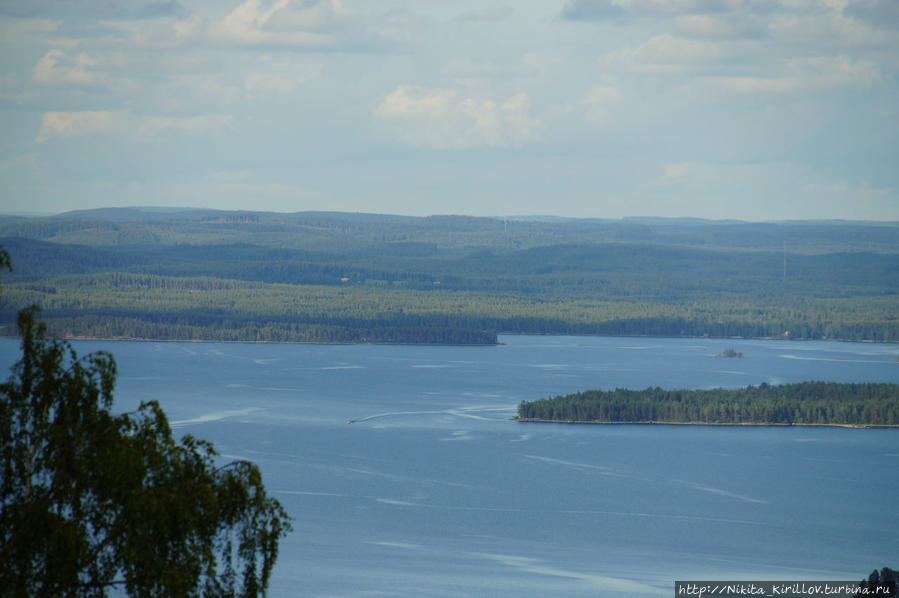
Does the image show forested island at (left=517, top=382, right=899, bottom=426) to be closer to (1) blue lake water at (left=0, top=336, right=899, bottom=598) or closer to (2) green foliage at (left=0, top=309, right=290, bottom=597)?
(1) blue lake water at (left=0, top=336, right=899, bottom=598)

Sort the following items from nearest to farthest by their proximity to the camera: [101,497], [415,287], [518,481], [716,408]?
[101,497] → [518,481] → [716,408] → [415,287]

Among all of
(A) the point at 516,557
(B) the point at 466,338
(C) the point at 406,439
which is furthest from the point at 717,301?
(A) the point at 516,557

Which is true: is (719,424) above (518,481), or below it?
above

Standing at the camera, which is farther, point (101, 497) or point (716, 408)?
point (716, 408)

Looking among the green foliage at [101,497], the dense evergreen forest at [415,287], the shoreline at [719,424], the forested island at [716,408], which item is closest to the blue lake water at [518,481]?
the shoreline at [719,424]

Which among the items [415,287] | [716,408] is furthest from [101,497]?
[415,287]

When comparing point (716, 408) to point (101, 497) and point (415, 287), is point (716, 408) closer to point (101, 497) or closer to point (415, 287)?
point (101, 497)

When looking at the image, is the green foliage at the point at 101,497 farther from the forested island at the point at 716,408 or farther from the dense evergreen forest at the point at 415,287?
the dense evergreen forest at the point at 415,287
